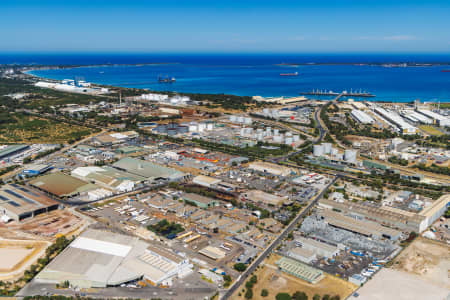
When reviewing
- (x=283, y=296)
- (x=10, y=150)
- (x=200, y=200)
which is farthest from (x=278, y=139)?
(x=283, y=296)

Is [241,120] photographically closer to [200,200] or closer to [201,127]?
[201,127]

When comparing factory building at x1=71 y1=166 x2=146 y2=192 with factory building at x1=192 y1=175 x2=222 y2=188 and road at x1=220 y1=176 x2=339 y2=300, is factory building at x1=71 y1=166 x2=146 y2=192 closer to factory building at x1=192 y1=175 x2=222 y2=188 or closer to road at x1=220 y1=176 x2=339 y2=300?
factory building at x1=192 y1=175 x2=222 y2=188

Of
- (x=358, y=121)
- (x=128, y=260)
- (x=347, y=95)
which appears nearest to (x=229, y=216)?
(x=128, y=260)

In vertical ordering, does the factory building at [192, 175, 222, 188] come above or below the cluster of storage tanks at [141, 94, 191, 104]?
below

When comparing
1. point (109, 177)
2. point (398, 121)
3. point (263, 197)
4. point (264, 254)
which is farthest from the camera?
point (398, 121)

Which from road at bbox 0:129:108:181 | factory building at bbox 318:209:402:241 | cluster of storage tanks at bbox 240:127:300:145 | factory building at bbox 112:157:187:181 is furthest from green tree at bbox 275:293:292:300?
cluster of storage tanks at bbox 240:127:300:145

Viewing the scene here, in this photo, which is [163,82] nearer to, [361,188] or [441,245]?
[361,188]
